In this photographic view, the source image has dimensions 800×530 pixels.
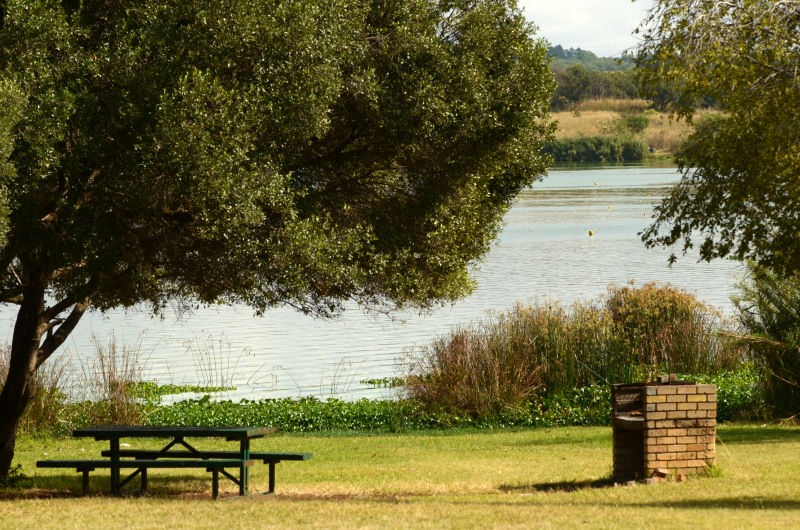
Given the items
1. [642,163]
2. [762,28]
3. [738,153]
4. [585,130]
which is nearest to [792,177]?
[738,153]

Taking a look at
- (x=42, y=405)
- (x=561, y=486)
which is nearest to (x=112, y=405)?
(x=42, y=405)

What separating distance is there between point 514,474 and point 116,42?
6.17 m

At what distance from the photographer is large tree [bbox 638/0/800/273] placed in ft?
36.4

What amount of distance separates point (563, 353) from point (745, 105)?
29.5 ft

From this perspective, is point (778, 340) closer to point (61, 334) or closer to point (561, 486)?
point (561, 486)

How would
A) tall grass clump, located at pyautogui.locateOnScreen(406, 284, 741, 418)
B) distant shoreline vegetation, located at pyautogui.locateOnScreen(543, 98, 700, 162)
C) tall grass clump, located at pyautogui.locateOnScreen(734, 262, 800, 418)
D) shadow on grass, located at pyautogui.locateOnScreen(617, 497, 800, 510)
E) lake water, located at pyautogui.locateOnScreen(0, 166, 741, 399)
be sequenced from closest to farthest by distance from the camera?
shadow on grass, located at pyautogui.locateOnScreen(617, 497, 800, 510), tall grass clump, located at pyautogui.locateOnScreen(734, 262, 800, 418), tall grass clump, located at pyautogui.locateOnScreen(406, 284, 741, 418), lake water, located at pyautogui.locateOnScreen(0, 166, 741, 399), distant shoreline vegetation, located at pyautogui.locateOnScreen(543, 98, 700, 162)

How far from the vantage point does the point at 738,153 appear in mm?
11656

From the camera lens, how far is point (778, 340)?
1845cm

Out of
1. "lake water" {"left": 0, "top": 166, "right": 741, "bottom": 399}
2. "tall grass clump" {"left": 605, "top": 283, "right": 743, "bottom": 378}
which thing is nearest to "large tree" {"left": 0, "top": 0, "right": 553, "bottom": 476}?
"lake water" {"left": 0, "top": 166, "right": 741, "bottom": 399}

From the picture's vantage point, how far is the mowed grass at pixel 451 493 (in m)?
8.57

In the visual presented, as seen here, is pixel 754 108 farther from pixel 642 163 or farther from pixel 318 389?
pixel 642 163

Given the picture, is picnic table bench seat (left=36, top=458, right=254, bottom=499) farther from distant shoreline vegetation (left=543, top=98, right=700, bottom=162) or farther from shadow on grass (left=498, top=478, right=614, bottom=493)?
distant shoreline vegetation (left=543, top=98, right=700, bottom=162)

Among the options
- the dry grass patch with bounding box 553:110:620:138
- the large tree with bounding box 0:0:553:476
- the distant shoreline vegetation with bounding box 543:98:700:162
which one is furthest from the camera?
the distant shoreline vegetation with bounding box 543:98:700:162

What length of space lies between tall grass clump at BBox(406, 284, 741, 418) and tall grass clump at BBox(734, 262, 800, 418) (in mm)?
615
